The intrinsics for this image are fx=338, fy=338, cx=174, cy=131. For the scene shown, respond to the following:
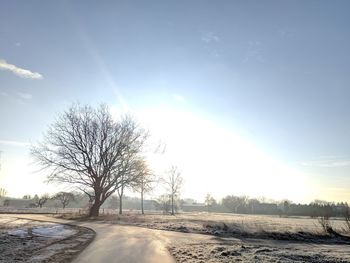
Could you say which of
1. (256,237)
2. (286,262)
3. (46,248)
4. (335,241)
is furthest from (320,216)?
(46,248)

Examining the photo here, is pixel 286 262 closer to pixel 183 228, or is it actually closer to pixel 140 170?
pixel 183 228

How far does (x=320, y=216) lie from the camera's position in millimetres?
34688

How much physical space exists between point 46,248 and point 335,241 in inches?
855

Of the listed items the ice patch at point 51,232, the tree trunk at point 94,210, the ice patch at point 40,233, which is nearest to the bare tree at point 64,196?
the tree trunk at point 94,210

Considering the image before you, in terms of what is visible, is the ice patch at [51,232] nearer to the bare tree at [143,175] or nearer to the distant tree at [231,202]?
the bare tree at [143,175]

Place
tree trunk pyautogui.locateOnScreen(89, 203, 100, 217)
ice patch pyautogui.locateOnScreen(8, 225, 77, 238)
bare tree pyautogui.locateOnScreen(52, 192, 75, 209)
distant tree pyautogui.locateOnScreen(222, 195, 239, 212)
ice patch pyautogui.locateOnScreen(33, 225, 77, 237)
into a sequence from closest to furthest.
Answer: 1. ice patch pyautogui.locateOnScreen(8, 225, 77, 238)
2. ice patch pyautogui.locateOnScreen(33, 225, 77, 237)
3. tree trunk pyautogui.locateOnScreen(89, 203, 100, 217)
4. bare tree pyautogui.locateOnScreen(52, 192, 75, 209)
5. distant tree pyautogui.locateOnScreen(222, 195, 239, 212)

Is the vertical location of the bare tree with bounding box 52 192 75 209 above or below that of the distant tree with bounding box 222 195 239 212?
above

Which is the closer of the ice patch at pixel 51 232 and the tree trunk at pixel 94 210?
the ice patch at pixel 51 232

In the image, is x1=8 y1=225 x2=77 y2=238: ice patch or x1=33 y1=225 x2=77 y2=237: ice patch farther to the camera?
x1=33 y1=225 x2=77 y2=237: ice patch

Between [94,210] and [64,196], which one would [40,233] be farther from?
[64,196]

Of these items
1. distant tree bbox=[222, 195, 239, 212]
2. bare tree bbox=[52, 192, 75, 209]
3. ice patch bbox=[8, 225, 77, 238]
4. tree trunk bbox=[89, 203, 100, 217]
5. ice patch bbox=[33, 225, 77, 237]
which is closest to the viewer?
ice patch bbox=[8, 225, 77, 238]

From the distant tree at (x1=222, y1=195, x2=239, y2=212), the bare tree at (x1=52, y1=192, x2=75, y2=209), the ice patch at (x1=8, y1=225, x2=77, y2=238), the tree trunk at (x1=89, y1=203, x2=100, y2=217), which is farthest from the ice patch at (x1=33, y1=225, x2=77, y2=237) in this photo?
the distant tree at (x1=222, y1=195, x2=239, y2=212)

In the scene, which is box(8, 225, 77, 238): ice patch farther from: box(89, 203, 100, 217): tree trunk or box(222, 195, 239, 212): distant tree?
box(222, 195, 239, 212): distant tree

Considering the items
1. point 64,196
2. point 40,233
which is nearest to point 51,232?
point 40,233
